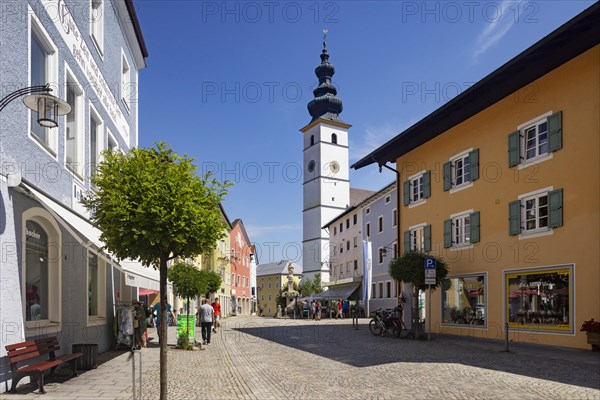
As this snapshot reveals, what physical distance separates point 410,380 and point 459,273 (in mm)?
12345

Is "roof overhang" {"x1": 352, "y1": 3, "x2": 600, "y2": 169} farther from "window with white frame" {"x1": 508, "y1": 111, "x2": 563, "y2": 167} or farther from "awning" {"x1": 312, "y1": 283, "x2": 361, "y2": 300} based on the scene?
"awning" {"x1": 312, "y1": 283, "x2": 361, "y2": 300}

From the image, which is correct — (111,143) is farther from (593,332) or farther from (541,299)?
(593,332)

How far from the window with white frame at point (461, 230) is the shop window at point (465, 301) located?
1.45 metres

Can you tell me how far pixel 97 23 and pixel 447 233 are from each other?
618 inches

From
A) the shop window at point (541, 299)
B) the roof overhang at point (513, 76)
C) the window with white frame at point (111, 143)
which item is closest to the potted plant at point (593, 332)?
the shop window at point (541, 299)

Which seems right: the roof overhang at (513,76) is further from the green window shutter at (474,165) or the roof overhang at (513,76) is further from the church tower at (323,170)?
the church tower at (323,170)

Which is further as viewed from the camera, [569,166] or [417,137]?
[417,137]

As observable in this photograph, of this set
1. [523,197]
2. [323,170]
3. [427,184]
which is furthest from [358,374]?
[323,170]

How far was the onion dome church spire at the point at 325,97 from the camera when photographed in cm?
9362

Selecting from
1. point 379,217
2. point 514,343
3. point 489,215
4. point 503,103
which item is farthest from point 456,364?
point 379,217

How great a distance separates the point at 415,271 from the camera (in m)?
21.2

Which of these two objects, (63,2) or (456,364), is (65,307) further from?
(456,364)

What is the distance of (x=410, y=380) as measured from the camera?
11.2 m

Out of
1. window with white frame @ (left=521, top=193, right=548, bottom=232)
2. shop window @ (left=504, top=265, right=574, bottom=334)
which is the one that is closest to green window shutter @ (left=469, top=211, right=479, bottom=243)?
shop window @ (left=504, top=265, right=574, bottom=334)
